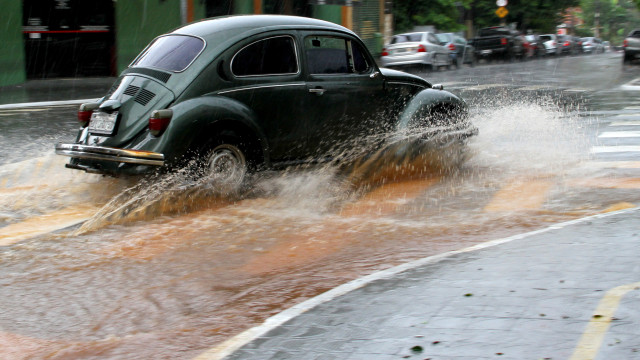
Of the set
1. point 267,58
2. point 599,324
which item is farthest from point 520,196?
point 599,324

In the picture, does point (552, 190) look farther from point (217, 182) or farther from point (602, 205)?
point (217, 182)

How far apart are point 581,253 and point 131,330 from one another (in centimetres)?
292

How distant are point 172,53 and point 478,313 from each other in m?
4.51

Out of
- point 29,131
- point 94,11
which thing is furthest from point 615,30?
point 29,131

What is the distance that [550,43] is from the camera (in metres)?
50.6

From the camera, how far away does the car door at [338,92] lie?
796cm

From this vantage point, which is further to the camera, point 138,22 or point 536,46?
point 536,46

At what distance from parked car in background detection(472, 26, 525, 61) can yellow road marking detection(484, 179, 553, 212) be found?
3187 centimetres

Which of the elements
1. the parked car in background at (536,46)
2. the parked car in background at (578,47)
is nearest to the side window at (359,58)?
the parked car in background at (536,46)

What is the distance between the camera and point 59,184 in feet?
26.6

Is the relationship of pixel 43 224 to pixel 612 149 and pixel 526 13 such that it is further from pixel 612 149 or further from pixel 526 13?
pixel 526 13

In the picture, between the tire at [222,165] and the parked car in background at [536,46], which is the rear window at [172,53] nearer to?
the tire at [222,165]

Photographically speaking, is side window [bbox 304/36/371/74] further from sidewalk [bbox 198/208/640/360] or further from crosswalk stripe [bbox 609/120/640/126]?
crosswalk stripe [bbox 609/120/640/126]

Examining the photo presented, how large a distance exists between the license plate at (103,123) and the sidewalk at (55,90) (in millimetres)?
10601
